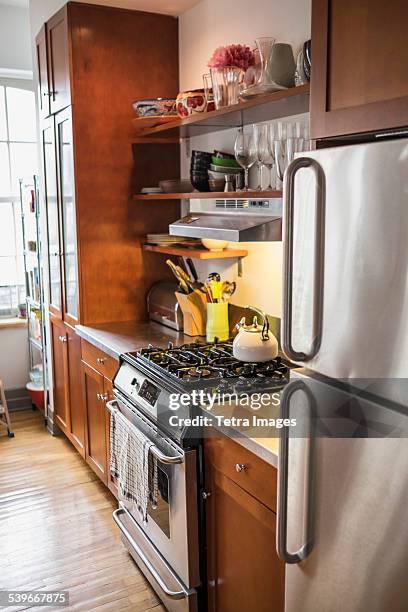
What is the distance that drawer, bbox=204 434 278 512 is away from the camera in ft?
5.41

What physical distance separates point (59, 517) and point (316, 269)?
90.6 inches

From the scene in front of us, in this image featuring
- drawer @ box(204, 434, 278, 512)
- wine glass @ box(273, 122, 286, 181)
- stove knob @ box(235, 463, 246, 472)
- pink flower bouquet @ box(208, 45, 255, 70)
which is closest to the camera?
drawer @ box(204, 434, 278, 512)

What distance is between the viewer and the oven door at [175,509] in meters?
2.00

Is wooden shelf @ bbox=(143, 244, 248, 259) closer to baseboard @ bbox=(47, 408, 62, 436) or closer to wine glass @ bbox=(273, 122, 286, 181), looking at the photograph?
wine glass @ bbox=(273, 122, 286, 181)

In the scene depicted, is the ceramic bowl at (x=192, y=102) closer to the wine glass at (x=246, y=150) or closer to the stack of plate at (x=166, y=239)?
the wine glass at (x=246, y=150)

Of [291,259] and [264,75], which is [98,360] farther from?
[291,259]

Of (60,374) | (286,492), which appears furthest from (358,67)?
(60,374)

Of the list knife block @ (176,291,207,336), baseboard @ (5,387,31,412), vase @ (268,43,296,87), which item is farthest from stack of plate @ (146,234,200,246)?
baseboard @ (5,387,31,412)

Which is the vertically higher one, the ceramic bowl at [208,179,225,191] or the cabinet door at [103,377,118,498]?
the ceramic bowl at [208,179,225,191]

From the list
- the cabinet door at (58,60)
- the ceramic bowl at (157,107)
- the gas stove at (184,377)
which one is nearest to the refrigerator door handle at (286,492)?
the gas stove at (184,377)

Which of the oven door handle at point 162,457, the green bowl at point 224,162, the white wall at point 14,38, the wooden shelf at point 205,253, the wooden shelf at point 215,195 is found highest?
the white wall at point 14,38

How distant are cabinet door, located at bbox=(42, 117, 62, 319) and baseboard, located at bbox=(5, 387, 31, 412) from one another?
3.51 ft

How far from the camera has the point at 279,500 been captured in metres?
1.46

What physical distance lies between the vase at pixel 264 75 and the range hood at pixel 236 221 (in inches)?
15.1
